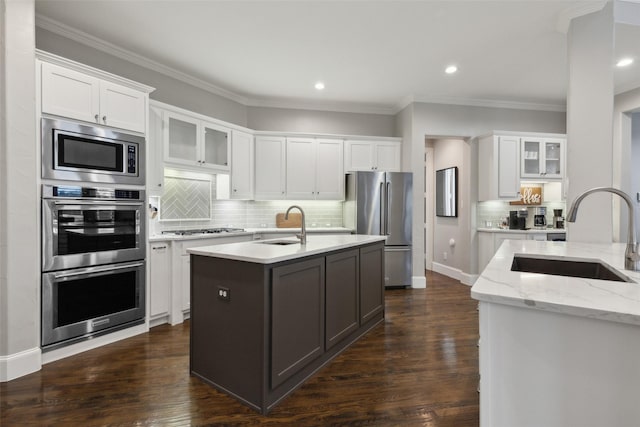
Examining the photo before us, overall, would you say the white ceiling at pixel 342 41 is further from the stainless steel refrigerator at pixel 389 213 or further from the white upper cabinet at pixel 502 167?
the stainless steel refrigerator at pixel 389 213

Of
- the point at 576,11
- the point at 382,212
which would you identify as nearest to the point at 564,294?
the point at 576,11

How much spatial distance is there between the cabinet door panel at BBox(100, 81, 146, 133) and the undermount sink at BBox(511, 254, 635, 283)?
11.0ft

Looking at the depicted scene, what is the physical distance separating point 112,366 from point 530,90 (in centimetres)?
598

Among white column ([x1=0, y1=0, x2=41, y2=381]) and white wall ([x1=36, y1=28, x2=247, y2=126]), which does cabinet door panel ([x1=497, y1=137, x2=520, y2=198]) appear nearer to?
white wall ([x1=36, y1=28, x2=247, y2=126])

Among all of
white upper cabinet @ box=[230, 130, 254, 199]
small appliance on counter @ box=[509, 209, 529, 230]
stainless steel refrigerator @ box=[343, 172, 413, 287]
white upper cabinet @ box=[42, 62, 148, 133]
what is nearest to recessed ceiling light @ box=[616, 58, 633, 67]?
small appliance on counter @ box=[509, 209, 529, 230]

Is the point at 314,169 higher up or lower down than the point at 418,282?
higher up

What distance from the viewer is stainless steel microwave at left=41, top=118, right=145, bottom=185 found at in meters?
2.54

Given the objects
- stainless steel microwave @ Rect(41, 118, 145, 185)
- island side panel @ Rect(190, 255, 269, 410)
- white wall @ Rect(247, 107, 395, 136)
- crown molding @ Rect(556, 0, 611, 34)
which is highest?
crown molding @ Rect(556, 0, 611, 34)

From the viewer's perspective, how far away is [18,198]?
2.32m

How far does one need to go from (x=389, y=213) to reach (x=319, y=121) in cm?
193

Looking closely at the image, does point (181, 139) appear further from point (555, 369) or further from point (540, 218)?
point (540, 218)

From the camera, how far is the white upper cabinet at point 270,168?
4.82 meters

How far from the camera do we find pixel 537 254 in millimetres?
1979

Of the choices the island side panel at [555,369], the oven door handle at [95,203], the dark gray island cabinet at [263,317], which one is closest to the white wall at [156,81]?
the oven door handle at [95,203]
